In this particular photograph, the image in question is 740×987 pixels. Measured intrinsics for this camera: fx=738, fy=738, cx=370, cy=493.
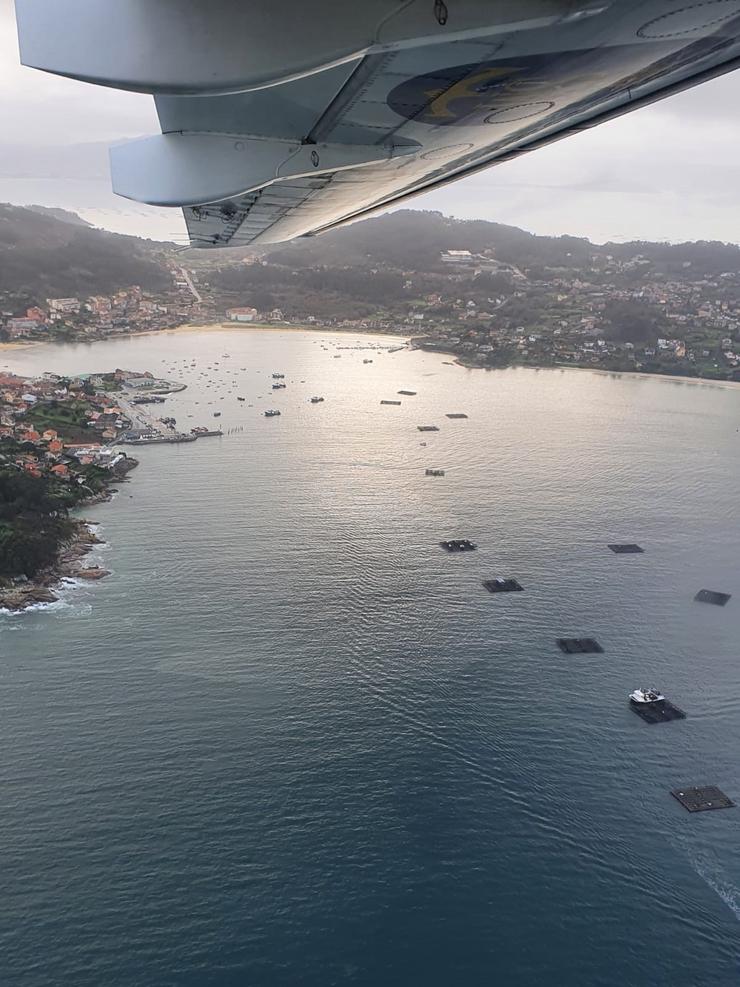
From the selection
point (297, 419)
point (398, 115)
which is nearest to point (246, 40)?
point (398, 115)

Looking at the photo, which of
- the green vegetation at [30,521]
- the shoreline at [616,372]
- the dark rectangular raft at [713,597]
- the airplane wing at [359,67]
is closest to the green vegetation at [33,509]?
the green vegetation at [30,521]

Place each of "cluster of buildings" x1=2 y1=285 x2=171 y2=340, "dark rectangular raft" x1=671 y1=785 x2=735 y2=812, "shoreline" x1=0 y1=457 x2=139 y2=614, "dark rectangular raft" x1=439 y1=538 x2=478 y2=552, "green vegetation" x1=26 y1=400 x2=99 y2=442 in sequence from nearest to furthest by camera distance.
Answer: "dark rectangular raft" x1=671 y1=785 x2=735 y2=812, "shoreline" x1=0 y1=457 x2=139 y2=614, "dark rectangular raft" x1=439 y1=538 x2=478 y2=552, "green vegetation" x1=26 y1=400 x2=99 y2=442, "cluster of buildings" x1=2 y1=285 x2=171 y2=340

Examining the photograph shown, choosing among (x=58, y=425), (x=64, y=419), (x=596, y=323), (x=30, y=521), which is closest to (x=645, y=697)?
(x=30, y=521)

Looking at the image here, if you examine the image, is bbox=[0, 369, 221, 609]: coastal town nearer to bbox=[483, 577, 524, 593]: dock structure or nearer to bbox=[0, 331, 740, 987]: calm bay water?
bbox=[0, 331, 740, 987]: calm bay water

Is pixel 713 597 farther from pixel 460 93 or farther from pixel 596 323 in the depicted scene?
pixel 596 323

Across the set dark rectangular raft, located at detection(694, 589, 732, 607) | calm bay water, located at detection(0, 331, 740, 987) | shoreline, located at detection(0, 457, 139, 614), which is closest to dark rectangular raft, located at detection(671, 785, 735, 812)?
calm bay water, located at detection(0, 331, 740, 987)

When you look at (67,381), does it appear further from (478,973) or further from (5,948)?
(478,973)
